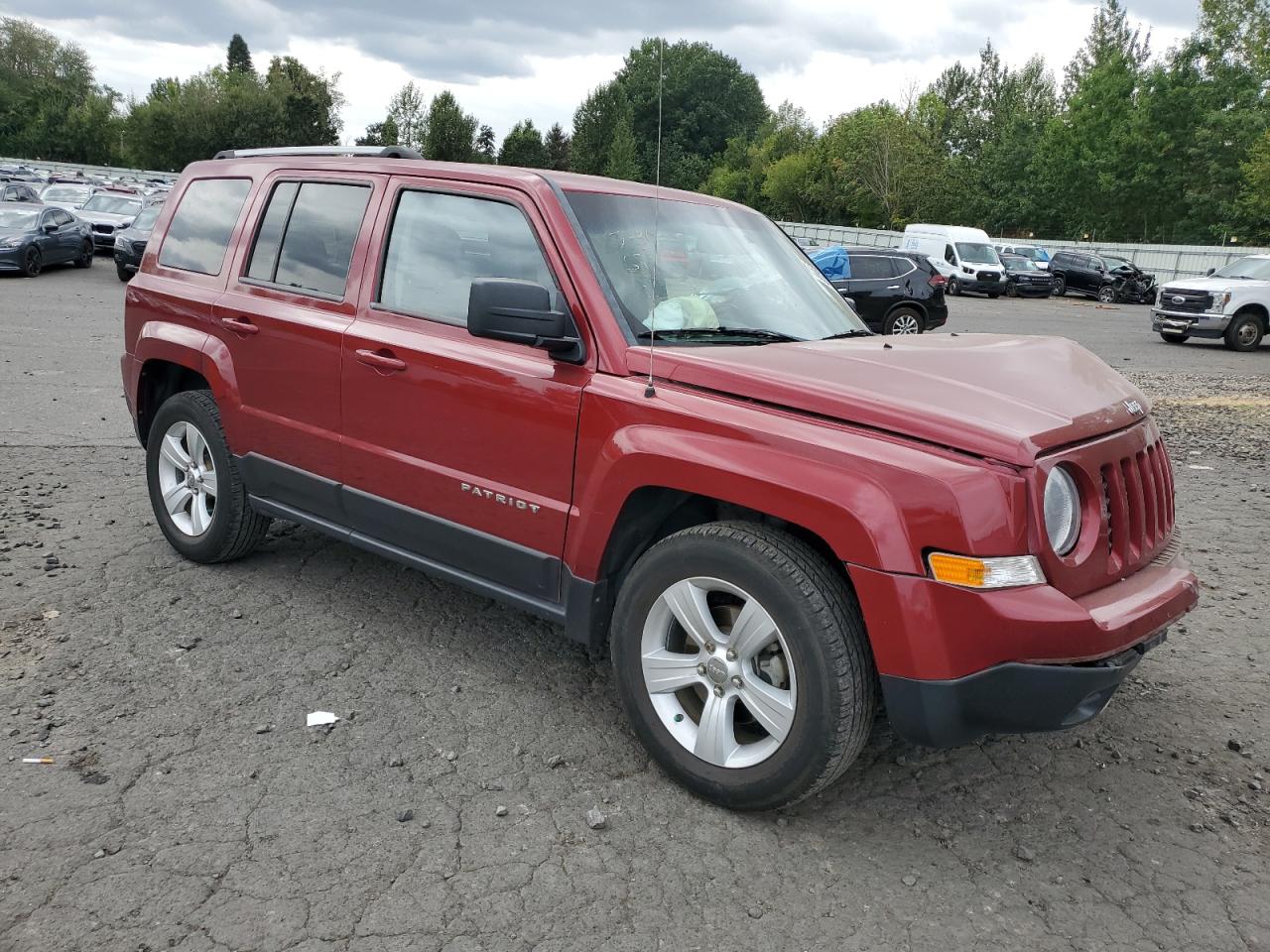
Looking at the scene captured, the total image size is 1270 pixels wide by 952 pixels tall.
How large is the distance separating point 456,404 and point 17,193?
99.2ft

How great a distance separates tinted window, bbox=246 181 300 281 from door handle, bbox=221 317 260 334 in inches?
8.4

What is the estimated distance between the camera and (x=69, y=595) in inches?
191

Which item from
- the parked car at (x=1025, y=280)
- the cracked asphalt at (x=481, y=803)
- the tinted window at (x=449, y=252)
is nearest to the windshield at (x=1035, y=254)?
the parked car at (x=1025, y=280)

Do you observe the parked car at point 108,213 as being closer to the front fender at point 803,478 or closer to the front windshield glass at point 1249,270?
the front windshield glass at point 1249,270

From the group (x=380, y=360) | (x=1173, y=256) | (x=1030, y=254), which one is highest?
(x=1173, y=256)

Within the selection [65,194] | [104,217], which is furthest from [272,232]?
[65,194]

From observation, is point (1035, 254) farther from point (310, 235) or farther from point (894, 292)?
point (310, 235)

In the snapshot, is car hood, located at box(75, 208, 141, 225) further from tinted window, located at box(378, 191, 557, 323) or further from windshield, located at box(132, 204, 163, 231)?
tinted window, located at box(378, 191, 557, 323)

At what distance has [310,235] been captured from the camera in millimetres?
4602

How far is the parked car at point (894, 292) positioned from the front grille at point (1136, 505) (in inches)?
600

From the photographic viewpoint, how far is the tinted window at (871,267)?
1889cm

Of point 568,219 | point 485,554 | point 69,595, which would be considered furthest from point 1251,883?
point 69,595

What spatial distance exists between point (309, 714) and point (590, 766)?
1.08 m

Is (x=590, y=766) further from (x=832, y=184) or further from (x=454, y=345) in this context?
(x=832, y=184)
